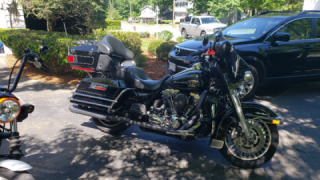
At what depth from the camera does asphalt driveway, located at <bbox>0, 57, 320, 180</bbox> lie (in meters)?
3.57

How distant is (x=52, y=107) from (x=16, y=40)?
4.86m

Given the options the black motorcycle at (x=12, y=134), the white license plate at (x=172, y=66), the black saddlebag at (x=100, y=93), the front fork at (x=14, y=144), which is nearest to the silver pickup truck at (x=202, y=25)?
the white license plate at (x=172, y=66)

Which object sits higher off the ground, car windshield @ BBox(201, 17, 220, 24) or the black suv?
car windshield @ BBox(201, 17, 220, 24)

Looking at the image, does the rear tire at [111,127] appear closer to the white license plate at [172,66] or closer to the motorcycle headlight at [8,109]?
the motorcycle headlight at [8,109]

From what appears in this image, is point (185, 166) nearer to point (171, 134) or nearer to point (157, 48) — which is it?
point (171, 134)

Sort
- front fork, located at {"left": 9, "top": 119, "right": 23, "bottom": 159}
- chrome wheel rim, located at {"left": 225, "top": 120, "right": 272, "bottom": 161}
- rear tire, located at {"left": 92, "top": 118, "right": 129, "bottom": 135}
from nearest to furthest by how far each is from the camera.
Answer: front fork, located at {"left": 9, "top": 119, "right": 23, "bottom": 159} → chrome wheel rim, located at {"left": 225, "top": 120, "right": 272, "bottom": 161} → rear tire, located at {"left": 92, "top": 118, "right": 129, "bottom": 135}

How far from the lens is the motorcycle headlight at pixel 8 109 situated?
98.3 inches

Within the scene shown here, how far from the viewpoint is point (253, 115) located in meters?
3.53

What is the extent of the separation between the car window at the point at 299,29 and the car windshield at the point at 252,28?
0.26 m

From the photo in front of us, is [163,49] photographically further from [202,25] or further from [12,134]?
[202,25]

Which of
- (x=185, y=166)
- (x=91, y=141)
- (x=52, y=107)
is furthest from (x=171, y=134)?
(x=52, y=107)

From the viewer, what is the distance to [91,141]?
14.6 feet

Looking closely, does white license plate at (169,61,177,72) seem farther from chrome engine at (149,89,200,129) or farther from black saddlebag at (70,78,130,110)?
chrome engine at (149,89,200,129)

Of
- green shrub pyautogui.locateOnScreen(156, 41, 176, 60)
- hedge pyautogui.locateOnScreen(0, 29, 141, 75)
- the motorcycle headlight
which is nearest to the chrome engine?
the motorcycle headlight
